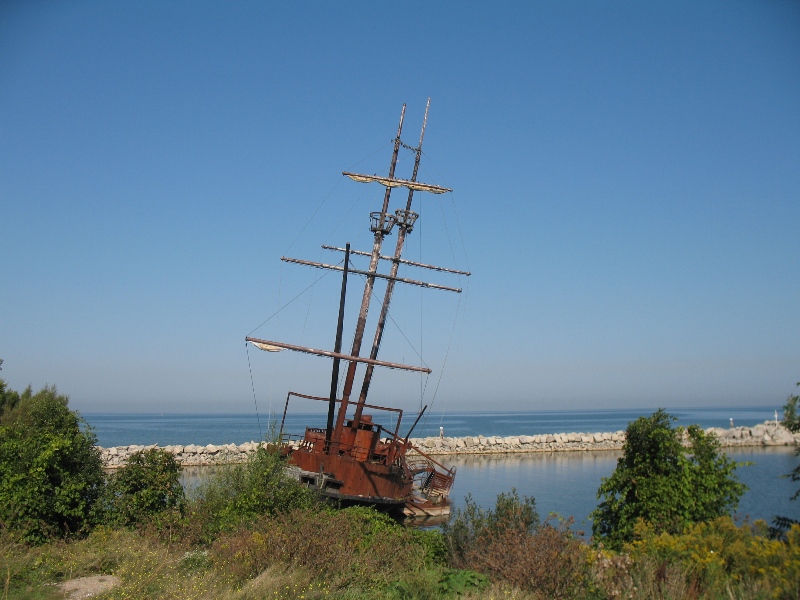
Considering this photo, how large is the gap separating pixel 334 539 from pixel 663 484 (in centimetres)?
531

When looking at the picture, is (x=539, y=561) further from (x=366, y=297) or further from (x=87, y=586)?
(x=366, y=297)

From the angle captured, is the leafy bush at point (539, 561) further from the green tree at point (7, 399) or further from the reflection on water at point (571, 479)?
the green tree at point (7, 399)

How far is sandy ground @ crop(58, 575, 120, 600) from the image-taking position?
8.93 metres

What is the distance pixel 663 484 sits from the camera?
32.7 feet

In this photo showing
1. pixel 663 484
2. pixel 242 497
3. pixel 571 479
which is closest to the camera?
pixel 663 484

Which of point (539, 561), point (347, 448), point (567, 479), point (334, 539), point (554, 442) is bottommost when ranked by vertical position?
point (567, 479)

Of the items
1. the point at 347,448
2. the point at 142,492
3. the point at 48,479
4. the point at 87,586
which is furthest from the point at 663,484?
the point at 347,448

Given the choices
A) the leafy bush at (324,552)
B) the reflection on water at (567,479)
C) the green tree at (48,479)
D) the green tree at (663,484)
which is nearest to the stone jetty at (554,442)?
the reflection on water at (567,479)

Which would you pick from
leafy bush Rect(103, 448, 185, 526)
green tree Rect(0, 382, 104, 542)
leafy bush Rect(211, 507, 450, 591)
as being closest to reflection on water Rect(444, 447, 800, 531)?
leafy bush Rect(211, 507, 450, 591)

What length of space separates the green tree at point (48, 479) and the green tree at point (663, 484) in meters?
9.95

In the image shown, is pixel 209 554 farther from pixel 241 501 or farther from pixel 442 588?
pixel 442 588

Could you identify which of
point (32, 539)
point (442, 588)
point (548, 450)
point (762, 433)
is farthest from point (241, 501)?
point (762, 433)

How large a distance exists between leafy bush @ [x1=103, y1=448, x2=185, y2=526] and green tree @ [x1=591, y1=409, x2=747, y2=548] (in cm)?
862

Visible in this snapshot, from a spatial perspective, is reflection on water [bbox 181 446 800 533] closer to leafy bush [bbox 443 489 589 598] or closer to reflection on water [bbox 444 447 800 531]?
reflection on water [bbox 444 447 800 531]
